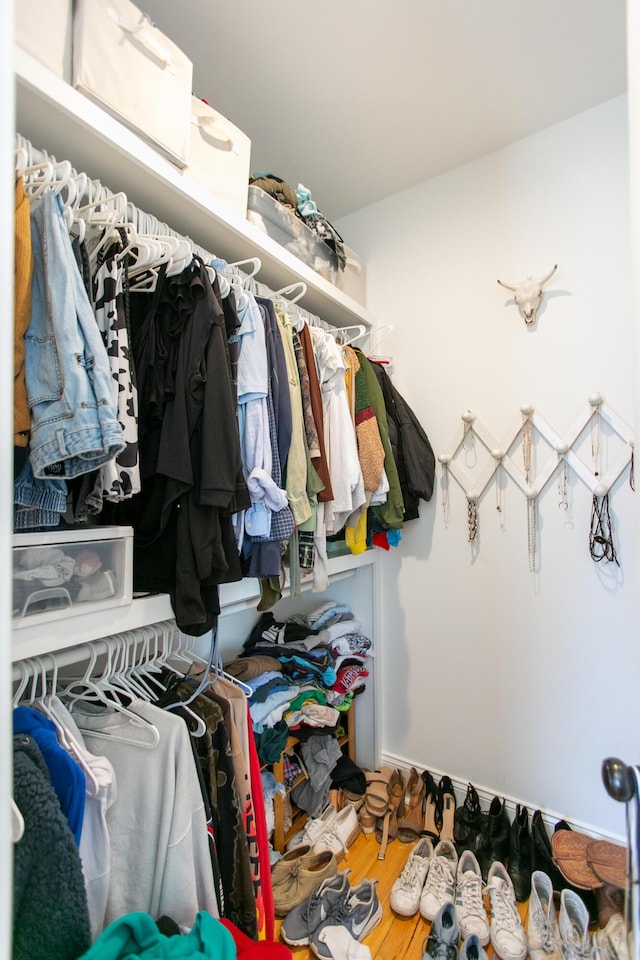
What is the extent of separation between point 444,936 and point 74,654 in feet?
4.39

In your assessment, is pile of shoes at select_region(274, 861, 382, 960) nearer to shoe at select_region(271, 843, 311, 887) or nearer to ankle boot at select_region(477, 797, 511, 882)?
shoe at select_region(271, 843, 311, 887)

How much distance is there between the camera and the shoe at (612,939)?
116cm

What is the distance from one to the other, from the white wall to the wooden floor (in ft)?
1.37

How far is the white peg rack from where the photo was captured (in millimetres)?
1617

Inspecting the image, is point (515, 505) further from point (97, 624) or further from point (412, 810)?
point (97, 624)

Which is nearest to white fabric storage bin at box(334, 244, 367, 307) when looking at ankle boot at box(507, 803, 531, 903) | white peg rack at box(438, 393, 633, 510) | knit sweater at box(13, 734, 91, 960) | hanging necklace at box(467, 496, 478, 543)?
white peg rack at box(438, 393, 633, 510)

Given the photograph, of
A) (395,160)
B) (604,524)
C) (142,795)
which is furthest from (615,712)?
(395,160)

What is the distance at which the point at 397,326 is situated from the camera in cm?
217

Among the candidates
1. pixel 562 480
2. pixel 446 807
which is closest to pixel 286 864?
pixel 446 807

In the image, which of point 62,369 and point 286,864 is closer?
point 62,369

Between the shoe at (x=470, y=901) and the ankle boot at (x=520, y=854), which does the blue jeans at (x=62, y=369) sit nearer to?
the shoe at (x=470, y=901)

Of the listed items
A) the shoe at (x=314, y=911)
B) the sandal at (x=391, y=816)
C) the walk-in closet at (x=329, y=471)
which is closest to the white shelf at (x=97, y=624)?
the walk-in closet at (x=329, y=471)

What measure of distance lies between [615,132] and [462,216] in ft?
1.90

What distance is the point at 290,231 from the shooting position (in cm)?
166
